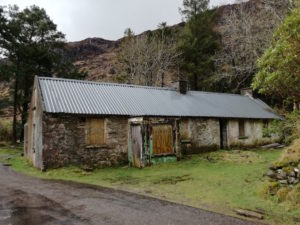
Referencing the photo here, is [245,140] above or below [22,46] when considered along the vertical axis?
below

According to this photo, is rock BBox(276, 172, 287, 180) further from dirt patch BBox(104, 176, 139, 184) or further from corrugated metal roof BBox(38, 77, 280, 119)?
corrugated metal roof BBox(38, 77, 280, 119)

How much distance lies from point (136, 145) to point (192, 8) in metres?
28.0

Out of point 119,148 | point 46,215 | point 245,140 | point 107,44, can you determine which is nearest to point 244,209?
point 46,215

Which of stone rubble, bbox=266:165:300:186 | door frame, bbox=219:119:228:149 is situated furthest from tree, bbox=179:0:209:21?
stone rubble, bbox=266:165:300:186

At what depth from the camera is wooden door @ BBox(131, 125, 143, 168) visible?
1420 centimetres

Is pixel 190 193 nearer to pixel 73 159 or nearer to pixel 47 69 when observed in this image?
pixel 73 159

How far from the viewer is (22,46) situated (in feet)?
102

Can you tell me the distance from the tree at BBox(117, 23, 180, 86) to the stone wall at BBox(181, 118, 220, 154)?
15388mm

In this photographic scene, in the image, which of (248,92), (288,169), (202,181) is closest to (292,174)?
(288,169)

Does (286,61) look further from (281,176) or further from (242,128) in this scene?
(242,128)

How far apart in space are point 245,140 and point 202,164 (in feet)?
27.4

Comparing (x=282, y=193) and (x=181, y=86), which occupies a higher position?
(x=181, y=86)

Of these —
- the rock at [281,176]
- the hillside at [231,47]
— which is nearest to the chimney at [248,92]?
the hillside at [231,47]

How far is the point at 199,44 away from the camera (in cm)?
3469
